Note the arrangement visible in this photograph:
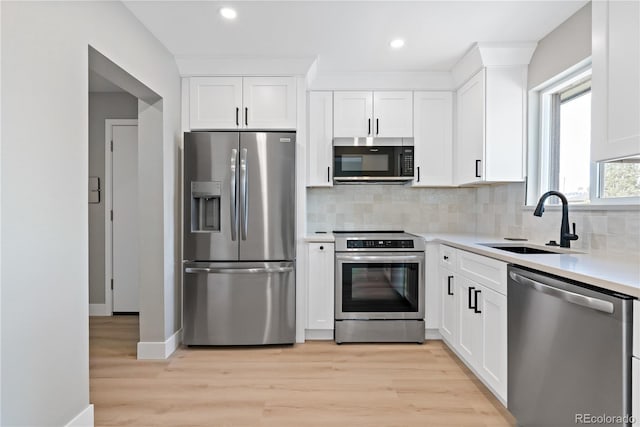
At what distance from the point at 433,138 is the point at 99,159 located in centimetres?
357

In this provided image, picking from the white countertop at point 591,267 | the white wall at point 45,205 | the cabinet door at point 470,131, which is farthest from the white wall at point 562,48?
the white wall at point 45,205

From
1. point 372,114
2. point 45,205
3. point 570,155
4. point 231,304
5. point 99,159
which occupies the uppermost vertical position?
point 372,114

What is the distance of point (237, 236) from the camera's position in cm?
307

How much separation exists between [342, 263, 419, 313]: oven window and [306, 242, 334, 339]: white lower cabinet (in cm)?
12

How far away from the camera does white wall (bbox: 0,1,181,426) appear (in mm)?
1463

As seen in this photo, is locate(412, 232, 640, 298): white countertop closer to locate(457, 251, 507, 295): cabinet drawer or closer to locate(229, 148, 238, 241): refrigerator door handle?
locate(457, 251, 507, 295): cabinet drawer

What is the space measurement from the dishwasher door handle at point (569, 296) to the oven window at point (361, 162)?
185 centimetres

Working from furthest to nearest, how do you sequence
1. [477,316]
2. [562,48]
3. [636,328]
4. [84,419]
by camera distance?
[562,48] < [477,316] < [84,419] < [636,328]

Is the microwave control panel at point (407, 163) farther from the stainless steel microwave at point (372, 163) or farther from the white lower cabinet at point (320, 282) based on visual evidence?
the white lower cabinet at point (320, 282)

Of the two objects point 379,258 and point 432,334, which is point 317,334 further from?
point 432,334

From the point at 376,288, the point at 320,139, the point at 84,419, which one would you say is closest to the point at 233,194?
the point at 320,139

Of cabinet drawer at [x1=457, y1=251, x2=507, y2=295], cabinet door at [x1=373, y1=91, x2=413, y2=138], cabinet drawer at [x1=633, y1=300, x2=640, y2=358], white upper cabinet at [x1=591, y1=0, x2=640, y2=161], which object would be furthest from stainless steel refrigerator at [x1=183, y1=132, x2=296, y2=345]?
cabinet drawer at [x1=633, y1=300, x2=640, y2=358]

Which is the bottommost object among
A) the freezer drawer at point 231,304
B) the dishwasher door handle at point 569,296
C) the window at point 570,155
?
the freezer drawer at point 231,304

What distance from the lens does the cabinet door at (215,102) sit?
3.24 m
